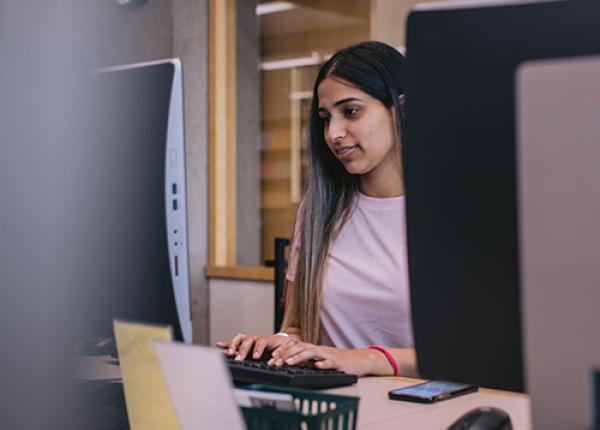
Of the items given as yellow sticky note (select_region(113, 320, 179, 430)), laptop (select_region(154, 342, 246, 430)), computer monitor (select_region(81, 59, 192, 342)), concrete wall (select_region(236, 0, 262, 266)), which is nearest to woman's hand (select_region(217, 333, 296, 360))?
computer monitor (select_region(81, 59, 192, 342))

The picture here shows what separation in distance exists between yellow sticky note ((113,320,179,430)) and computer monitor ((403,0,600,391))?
22 centimetres

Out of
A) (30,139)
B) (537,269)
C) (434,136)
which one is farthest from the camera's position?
(434,136)

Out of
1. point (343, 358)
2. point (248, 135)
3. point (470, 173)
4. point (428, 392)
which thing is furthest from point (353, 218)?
point (248, 135)

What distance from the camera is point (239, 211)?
4.24 m

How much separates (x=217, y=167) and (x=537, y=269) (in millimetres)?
3660

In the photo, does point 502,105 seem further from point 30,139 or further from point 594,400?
point 30,139

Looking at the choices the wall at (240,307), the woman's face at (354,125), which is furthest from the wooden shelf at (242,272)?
the woman's face at (354,125)

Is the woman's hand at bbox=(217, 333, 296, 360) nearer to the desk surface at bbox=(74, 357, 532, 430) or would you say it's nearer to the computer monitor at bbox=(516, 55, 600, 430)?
the desk surface at bbox=(74, 357, 532, 430)

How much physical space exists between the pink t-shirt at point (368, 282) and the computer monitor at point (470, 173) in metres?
1.01

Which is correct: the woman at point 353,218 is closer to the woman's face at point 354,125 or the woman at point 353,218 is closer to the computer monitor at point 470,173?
the woman's face at point 354,125

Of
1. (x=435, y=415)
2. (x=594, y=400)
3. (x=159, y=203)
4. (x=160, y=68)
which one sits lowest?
(x=435, y=415)

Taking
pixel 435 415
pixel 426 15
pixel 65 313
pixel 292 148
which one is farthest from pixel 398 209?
pixel 292 148

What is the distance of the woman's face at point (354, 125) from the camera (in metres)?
1.75

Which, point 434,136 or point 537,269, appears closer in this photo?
point 537,269
